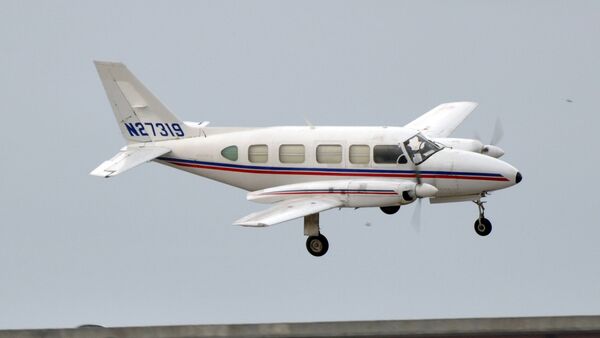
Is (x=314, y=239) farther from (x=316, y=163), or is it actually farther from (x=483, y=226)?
(x=483, y=226)

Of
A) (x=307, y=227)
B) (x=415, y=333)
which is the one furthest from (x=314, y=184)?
(x=415, y=333)

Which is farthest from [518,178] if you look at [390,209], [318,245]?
[318,245]

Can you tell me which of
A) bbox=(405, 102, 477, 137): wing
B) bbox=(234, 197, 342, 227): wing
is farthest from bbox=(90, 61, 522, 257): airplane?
bbox=(405, 102, 477, 137): wing

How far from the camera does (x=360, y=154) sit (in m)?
69.5

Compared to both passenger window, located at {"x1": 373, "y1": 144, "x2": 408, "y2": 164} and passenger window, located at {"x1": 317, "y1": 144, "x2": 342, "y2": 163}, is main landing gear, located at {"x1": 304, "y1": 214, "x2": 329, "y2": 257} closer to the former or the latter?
passenger window, located at {"x1": 317, "y1": 144, "x2": 342, "y2": 163}

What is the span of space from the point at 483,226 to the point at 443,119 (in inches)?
297

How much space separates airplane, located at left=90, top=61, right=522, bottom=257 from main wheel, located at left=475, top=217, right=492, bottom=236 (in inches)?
1.4

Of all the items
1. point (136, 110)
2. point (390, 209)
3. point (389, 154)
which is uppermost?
point (136, 110)

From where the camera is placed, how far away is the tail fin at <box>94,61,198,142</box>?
241 feet

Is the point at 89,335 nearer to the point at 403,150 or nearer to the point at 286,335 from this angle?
the point at 286,335

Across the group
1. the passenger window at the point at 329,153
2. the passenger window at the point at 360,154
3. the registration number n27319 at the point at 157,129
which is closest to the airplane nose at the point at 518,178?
the passenger window at the point at 360,154

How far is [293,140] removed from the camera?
7050 cm

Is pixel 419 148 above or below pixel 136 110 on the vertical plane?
below

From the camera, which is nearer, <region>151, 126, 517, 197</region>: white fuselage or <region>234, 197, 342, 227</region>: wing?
<region>234, 197, 342, 227</region>: wing
